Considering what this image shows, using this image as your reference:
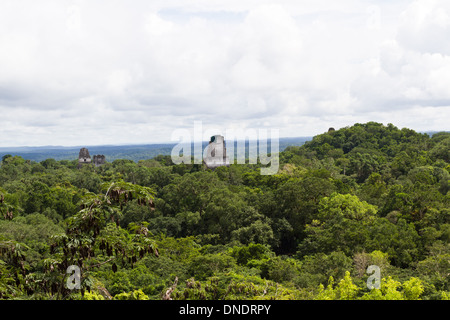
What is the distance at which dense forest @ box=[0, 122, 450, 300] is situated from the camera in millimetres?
5258

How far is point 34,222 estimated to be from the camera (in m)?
30.5

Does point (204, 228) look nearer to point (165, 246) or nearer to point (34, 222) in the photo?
point (165, 246)

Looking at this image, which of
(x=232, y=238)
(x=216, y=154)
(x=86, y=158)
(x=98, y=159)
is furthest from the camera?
(x=98, y=159)

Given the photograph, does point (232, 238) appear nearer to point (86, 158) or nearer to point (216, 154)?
point (216, 154)

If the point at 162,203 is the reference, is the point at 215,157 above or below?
above

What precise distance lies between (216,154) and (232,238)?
1214 inches

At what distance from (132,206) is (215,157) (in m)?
21.9

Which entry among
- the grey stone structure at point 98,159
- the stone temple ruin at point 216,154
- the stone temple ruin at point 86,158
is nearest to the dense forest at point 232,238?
the stone temple ruin at point 216,154

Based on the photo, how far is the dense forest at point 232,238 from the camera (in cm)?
526

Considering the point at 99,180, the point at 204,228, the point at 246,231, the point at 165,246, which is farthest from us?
the point at 99,180

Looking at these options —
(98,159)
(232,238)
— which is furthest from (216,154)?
(98,159)

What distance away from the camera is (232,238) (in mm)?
26891

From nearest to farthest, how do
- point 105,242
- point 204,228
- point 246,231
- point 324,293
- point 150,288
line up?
point 105,242, point 324,293, point 150,288, point 246,231, point 204,228
